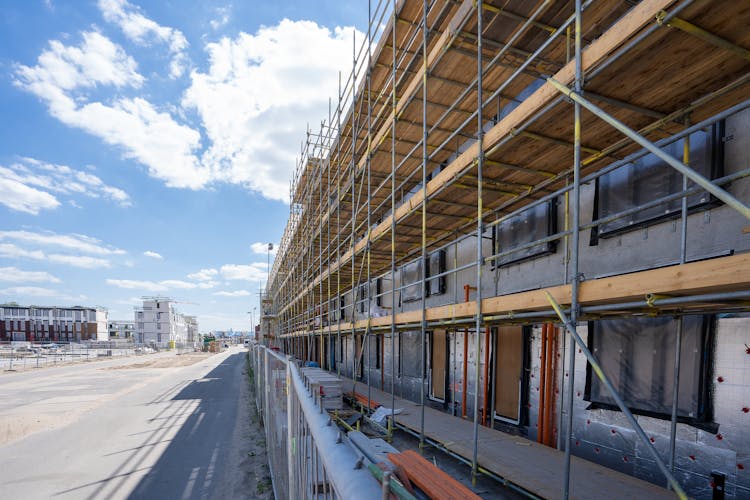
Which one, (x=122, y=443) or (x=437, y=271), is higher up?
(x=437, y=271)

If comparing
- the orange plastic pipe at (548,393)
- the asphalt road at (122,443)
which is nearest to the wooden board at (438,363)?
the orange plastic pipe at (548,393)

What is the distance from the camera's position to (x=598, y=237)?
6.30 meters

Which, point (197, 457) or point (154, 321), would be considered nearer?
A: point (197, 457)

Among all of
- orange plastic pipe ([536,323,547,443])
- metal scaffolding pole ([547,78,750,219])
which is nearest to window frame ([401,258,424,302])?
orange plastic pipe ([536,323,547,443])

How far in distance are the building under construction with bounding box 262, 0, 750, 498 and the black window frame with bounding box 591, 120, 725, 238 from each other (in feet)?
0.09

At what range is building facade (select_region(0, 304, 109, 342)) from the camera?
7812cm

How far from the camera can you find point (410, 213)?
8172 mm

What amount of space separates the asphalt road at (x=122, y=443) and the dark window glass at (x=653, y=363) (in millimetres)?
7439

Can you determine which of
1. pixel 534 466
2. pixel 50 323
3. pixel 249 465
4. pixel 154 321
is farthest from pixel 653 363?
pixel 50 323

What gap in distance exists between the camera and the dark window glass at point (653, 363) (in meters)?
4.83

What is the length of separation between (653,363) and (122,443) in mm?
13627

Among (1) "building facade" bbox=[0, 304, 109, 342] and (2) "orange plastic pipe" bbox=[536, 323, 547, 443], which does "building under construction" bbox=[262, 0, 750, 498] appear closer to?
(2) "orange plastic pipe" bbox=[536, 323, 547, 443]

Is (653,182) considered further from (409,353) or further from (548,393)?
(409,353)

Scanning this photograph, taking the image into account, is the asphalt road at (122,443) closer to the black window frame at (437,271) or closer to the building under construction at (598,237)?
the building under construction at (598,237)
